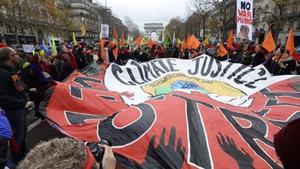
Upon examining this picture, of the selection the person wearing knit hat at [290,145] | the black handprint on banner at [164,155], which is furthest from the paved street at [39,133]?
the person wearing knit hat at [290,145]

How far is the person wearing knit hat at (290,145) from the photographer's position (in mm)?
1434

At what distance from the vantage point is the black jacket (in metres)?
4.69

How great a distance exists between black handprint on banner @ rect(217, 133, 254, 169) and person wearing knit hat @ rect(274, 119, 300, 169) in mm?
2470

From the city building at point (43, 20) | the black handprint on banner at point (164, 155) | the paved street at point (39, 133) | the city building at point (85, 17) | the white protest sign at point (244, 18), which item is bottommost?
the paved street at point (39, 133)

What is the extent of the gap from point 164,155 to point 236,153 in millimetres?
864

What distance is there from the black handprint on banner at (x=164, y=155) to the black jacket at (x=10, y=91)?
2115mm

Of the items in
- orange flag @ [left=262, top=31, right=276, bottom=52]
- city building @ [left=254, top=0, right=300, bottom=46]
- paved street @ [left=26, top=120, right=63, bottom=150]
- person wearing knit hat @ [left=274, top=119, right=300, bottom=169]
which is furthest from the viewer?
city building @ [left=254, top=0, right=300, bottom=46]

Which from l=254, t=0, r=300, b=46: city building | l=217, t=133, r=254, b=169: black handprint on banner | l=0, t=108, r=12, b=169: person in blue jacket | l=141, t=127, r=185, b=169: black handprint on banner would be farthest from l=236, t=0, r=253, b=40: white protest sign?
l=254, t=0, r=300, b=46: city building

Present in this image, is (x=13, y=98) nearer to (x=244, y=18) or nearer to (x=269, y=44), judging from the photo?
(x=244, y=18)

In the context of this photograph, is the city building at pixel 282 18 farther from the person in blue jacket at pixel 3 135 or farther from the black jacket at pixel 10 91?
the person in blue jacket at pixel 3 135

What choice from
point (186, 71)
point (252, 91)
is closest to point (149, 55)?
point (186, 71)

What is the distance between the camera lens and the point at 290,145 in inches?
56.9

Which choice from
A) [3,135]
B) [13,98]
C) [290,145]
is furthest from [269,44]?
[290,145]

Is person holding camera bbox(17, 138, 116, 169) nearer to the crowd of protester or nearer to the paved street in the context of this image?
the crowd of protester
